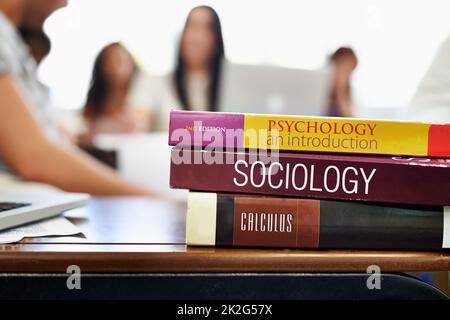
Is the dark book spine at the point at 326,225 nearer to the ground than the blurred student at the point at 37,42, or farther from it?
nearer to the ground

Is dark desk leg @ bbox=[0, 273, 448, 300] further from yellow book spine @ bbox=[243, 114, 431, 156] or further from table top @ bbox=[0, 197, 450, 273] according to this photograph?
yellow book spine @ bbox=[243, 114, 431, 156]

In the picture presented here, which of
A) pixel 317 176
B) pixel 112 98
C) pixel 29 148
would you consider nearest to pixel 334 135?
pixel 317 176

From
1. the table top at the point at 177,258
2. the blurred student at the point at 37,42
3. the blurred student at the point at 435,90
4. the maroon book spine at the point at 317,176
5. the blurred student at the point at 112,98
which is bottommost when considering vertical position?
the table top at the point at 177,258

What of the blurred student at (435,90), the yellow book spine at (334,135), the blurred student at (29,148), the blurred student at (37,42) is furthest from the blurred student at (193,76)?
the yellow book spine at (334,135)

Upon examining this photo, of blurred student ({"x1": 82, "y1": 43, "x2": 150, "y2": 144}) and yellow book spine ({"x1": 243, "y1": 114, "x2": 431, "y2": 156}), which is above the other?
blurred student ({"x1": 82, "y1": 43, "x2": 150, "y2": 144})

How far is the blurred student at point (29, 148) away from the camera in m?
1.02

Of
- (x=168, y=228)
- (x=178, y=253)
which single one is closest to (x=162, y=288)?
(x=178, y=253)

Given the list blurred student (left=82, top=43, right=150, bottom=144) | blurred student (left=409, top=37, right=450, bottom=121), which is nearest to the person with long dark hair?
blurred student (left=82, top=43, right=150, bottom=144)

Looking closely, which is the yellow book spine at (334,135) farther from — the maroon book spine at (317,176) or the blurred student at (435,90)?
the blurred student at (435,90)

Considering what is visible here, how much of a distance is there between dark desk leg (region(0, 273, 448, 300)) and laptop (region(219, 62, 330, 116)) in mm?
1427

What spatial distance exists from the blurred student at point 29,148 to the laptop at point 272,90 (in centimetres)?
75

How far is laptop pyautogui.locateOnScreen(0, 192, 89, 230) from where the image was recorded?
49cm

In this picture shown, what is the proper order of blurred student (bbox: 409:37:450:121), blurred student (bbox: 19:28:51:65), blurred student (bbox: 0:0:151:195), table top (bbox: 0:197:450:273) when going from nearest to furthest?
table top (bbox: 0:197:450:273) → blurred student (bbox: 409:37:450:121) → blurred student (bbox: 0:0:151:195) → blurred student (bbox: 19:28:51:65)

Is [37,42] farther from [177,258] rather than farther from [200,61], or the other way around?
[177,258]
